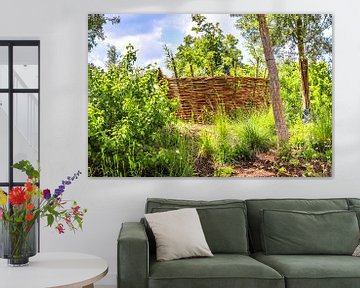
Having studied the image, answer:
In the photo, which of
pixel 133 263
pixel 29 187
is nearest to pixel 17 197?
pixel 29 187

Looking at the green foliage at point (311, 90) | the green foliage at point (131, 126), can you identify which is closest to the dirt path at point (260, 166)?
the green foliage at point (311, 90)

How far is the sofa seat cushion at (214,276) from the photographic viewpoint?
386cm

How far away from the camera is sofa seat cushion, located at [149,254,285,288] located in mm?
3863

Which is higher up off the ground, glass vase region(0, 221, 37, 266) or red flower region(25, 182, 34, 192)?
red flower region(25, 182, 34, 192)

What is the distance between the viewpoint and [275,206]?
4691mm

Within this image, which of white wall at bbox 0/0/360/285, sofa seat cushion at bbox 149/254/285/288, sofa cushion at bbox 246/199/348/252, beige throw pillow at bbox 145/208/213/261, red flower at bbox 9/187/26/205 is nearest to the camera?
red flower at bbox 9/187/26/205

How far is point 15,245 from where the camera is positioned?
11.7 ft

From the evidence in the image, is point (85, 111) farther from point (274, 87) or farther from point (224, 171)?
point (274, 87)

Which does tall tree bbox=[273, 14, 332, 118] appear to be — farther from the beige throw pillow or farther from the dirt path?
the beige throw pillow

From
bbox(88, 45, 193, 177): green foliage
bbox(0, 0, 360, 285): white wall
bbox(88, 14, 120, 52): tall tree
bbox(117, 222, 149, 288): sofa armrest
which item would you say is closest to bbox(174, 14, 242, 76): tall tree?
bbox(0, 0, 360, 285): white wall

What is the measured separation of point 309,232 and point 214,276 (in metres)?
0.97

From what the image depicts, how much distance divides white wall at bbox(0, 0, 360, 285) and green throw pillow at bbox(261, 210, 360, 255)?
532 mm

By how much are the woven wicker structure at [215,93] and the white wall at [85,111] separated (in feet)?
1.86

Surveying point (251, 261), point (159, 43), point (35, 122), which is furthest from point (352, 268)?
point (35, 122)
